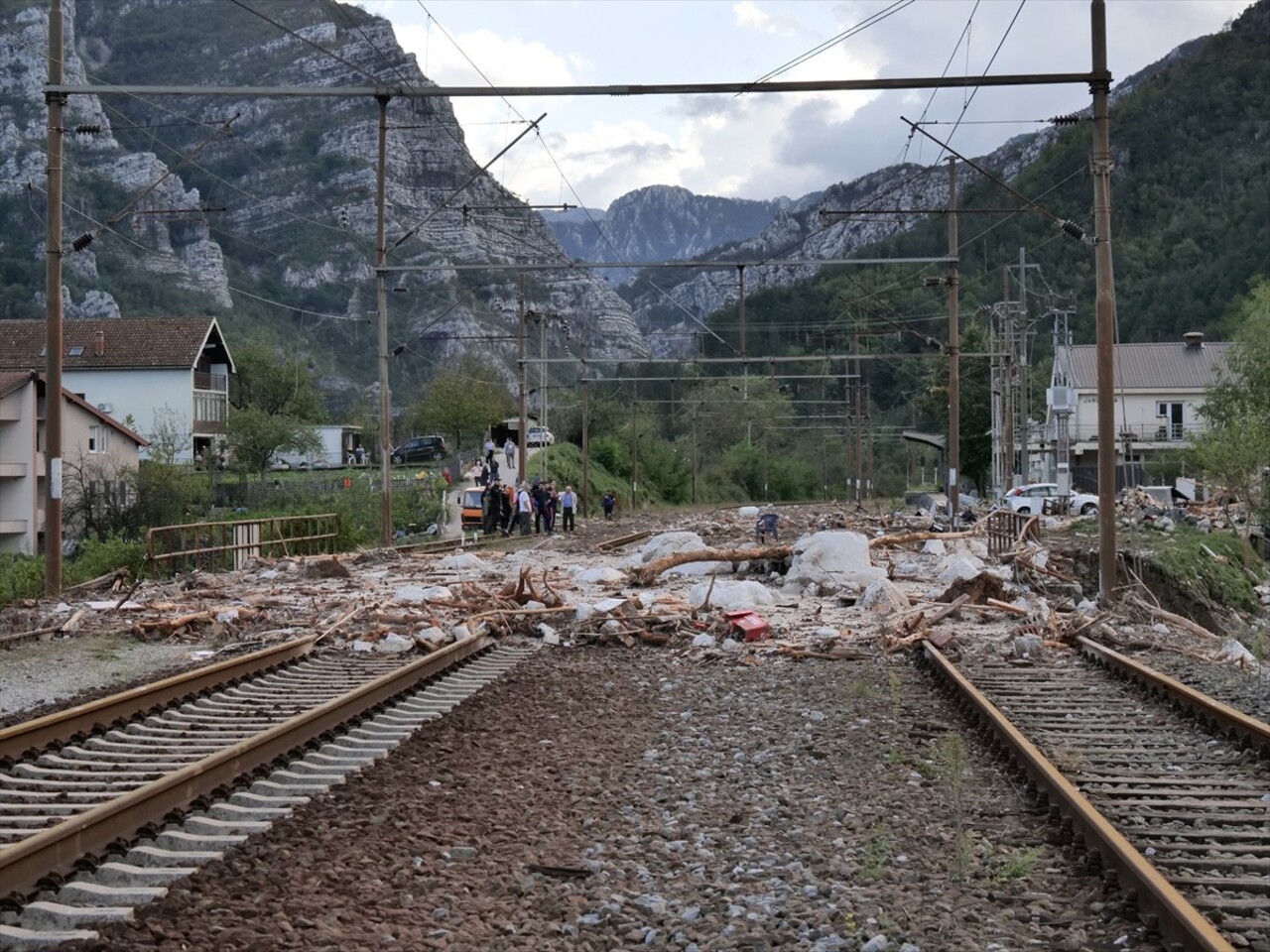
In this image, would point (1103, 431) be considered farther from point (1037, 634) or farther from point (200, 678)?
point (200, 678)

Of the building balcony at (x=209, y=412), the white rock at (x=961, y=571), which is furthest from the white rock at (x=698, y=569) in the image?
the building balcony at (x=209, y=412)

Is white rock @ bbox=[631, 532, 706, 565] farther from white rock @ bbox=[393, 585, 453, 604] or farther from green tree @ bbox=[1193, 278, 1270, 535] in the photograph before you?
green tree @ bbox=[1193, 278, 1270, 535]

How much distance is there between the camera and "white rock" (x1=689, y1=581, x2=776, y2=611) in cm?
1983

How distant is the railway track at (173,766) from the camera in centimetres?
566

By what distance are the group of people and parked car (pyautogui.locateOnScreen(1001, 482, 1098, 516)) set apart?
52.5 ft

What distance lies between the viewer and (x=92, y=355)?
3260 inches

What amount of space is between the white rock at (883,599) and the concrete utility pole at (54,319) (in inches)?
450

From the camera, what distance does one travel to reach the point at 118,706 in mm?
10234

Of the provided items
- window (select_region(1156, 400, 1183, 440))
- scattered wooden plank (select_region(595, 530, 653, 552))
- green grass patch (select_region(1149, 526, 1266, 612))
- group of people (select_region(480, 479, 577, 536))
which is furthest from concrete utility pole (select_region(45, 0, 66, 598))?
window (select_region(1156, 400, 1183, 440))

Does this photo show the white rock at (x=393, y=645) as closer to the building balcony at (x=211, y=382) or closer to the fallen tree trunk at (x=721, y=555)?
the fallen tree trunk at (x=721, y=555)

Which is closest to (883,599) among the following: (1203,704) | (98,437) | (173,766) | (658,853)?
(1203,704)

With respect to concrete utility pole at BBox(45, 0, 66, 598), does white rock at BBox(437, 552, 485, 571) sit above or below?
below

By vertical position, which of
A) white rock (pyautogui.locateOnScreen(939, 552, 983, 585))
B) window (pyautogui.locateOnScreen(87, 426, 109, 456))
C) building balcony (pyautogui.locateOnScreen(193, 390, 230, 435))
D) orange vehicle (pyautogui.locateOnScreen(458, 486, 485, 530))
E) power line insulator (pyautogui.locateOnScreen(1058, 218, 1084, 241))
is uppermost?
building balcony (pyautogui.locateOnScreen(193, 390, 230, 435))

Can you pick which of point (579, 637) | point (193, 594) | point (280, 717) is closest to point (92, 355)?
point (193, 594)
